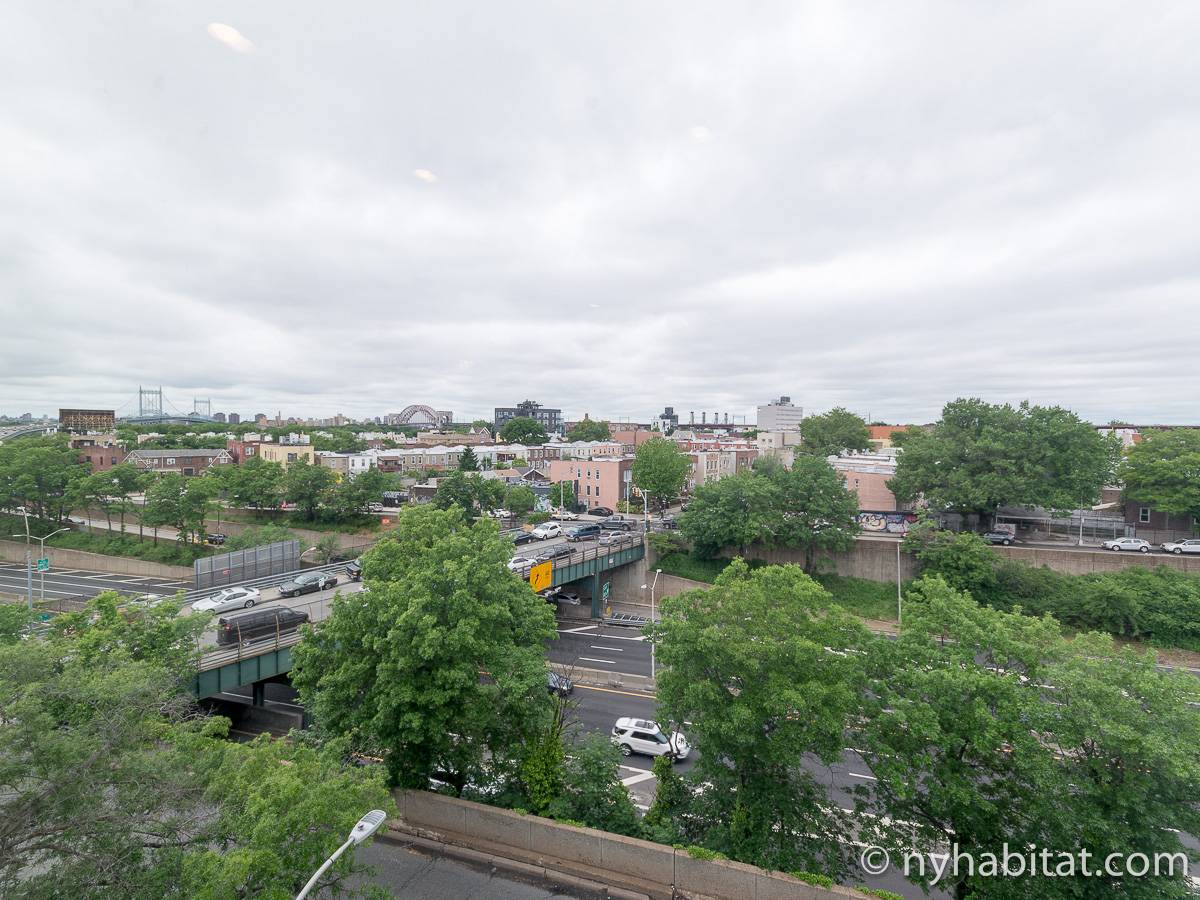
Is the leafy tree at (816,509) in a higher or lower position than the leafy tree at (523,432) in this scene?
lower

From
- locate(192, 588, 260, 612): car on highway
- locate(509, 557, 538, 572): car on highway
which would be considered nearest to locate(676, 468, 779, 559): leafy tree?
locate(509, 557, 538, 572): car on highway

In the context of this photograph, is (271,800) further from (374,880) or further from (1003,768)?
(1003,768)

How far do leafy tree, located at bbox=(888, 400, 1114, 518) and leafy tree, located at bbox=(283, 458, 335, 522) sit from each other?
5832 cm

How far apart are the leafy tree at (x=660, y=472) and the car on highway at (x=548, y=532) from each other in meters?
14.7

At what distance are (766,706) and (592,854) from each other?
222 inches

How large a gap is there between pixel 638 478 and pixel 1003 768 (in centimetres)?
5466

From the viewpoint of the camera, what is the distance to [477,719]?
557 inches

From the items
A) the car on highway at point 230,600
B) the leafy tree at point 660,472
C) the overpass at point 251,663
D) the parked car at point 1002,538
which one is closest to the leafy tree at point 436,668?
the overpass at point 251,663

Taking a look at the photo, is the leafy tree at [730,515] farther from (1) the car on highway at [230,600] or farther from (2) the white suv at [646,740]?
(1) the car on highway at [230,600]

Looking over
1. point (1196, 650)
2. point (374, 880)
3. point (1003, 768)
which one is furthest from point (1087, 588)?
point (374, 880)

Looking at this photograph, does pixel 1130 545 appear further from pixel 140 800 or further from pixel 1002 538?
pixel 140 800

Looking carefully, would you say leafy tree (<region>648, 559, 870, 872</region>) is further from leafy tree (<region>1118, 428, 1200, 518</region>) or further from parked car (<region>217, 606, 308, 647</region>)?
leafy tree (<region>1118, 428, 1200, 518</region>)

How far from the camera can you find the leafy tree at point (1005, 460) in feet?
137

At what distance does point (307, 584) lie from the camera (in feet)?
100
